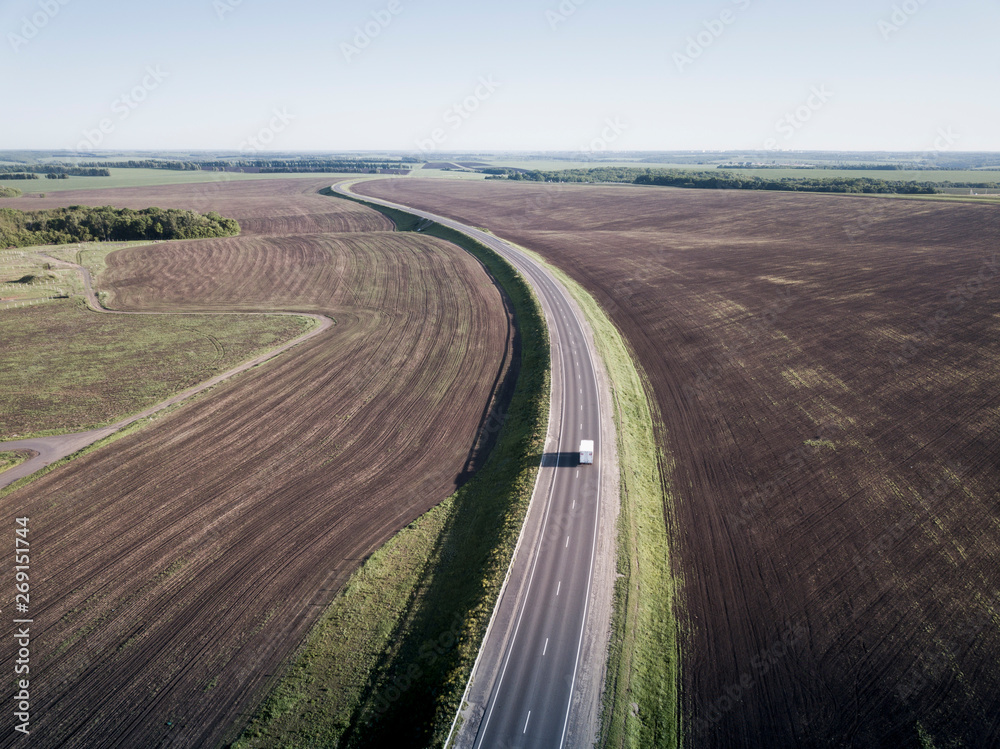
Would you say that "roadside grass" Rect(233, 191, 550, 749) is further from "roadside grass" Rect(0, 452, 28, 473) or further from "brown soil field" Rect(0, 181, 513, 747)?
"roadside grass" Rect(0, 452, 28, 473)

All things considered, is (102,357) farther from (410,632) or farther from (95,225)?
(95,225)

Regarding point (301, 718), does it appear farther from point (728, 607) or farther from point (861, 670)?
point (861, 670)

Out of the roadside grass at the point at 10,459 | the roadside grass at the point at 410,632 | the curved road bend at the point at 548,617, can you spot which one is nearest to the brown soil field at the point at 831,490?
the curved road bend at the point at 548,617

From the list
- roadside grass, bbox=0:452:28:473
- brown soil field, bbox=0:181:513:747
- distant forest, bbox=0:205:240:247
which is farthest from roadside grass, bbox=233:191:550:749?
distant forest, bbox=0:205:240:247

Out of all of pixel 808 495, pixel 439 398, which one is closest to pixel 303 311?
pixel 439 398

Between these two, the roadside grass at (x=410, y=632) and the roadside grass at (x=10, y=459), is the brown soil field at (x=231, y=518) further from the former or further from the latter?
the roadside grass at (x=10, y=459)
